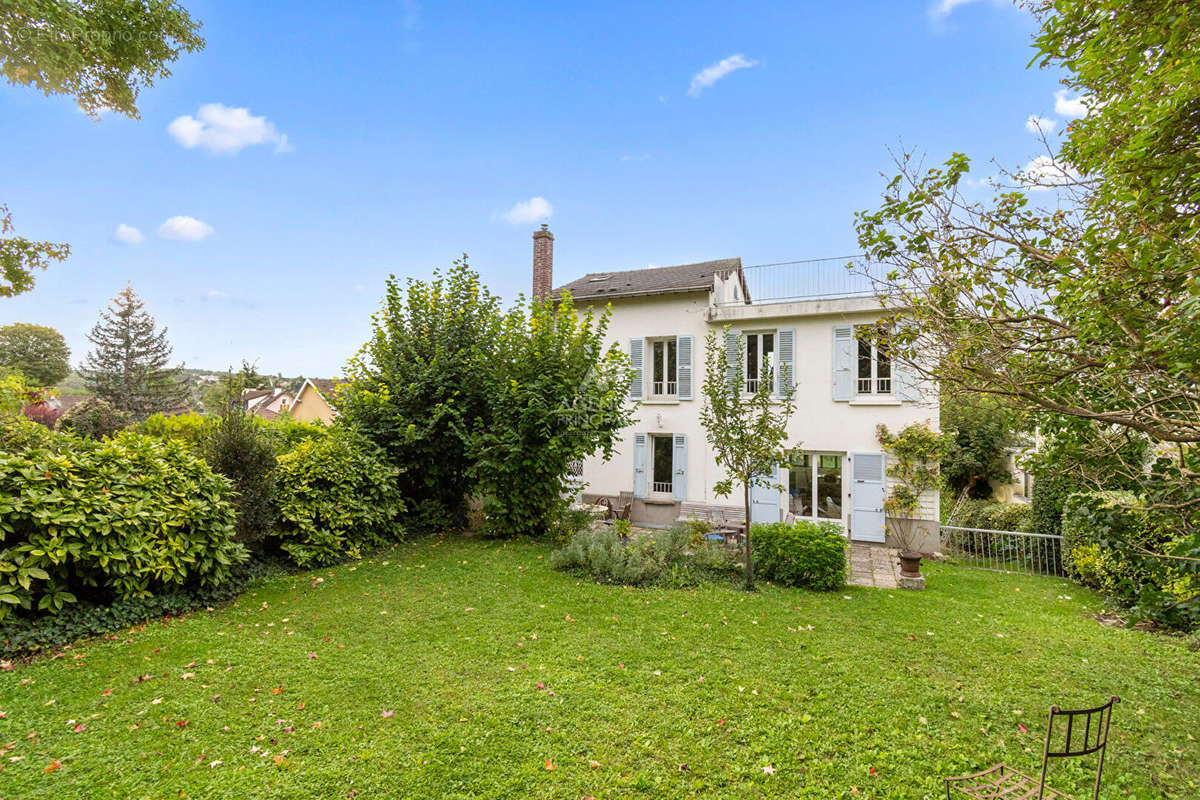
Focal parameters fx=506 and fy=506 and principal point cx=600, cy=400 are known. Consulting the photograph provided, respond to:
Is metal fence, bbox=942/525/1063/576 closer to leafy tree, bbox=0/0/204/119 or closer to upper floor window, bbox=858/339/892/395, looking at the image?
upper floor window, bbox=858/339/892/395

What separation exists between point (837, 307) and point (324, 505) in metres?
12.2

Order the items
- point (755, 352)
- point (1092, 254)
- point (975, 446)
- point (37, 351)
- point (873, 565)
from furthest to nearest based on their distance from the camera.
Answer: point (37, 351) → point (975, 446) → point (755, 352) → point (873, 565) → point (1092, 254)

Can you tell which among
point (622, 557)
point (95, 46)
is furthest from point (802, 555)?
point (95, 46)

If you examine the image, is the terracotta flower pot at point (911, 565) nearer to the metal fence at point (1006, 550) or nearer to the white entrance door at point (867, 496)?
the metal fence at point (1006, 550)

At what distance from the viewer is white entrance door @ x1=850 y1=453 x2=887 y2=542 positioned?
40.8ft

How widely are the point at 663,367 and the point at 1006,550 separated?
938 cm

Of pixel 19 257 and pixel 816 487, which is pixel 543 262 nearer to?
pixel 816 487

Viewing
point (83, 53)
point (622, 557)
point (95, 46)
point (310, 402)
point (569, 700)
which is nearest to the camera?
point (569, 700)

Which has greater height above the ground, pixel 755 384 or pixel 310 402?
pixel 310 402

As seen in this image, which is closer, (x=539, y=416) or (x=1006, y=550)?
(x=539, y=416)

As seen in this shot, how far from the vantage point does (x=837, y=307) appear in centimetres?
1282

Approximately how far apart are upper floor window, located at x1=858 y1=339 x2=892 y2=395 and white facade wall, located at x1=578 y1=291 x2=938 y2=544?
0.96 feet

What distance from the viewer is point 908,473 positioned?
12109 millimetres

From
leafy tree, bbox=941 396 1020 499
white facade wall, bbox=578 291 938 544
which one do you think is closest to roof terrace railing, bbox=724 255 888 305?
white facade wall, bbox=578 291 938 544
